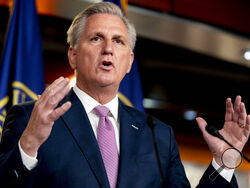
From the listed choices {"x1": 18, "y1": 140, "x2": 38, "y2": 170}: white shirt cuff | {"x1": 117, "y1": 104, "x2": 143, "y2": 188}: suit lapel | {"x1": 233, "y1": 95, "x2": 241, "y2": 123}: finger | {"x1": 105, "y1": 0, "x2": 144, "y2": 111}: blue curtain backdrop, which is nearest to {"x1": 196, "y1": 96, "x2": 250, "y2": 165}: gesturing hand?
{"x1": 233, "y1": 95, "x2": 241, "y2": 123}: finger

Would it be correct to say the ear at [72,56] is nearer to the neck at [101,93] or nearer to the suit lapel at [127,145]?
the neck at [101,93]

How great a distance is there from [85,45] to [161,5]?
8.04ft

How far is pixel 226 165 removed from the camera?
152cm

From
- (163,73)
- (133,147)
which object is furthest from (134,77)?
(163,73)

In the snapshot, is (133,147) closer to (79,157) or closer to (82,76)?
(79,157)

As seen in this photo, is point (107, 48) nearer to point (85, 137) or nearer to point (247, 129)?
point (85, 137)

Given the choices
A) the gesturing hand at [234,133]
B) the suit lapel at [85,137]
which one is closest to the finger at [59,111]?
the suit lapel at [85,137]

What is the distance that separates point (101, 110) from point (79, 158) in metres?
0.27

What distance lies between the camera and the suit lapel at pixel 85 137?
1356mm

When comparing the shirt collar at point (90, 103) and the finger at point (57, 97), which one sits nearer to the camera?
the finger at point (57, 97)

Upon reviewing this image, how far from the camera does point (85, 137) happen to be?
4.70 ft

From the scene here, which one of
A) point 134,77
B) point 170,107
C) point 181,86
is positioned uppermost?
point 134,77

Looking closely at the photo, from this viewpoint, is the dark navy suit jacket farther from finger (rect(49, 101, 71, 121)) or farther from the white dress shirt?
finger (rect(49, 101, 71, 121))

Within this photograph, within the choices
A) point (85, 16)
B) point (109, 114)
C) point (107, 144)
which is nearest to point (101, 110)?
point (109, 114)
